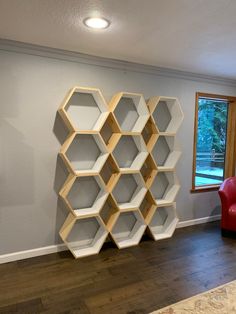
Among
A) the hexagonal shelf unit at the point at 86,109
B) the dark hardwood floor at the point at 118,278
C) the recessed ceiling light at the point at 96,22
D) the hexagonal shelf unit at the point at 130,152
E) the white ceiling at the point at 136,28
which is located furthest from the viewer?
Answer: the hexagonal shelf unit at the point at 130,152

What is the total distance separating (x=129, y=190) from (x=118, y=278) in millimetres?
1191

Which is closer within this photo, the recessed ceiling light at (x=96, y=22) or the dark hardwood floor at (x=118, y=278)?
the recessed ceiling light at (x=96, y=22)

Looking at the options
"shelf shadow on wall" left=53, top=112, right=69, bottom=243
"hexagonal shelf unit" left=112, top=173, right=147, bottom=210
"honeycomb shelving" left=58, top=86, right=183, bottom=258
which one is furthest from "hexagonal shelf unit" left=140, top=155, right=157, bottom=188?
"shelf shadow on wall" left=53, top=112, right=69, bottom=243

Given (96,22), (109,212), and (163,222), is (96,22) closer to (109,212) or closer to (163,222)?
(109,212)

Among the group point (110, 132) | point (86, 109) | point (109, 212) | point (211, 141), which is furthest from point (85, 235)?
point (211, 141)

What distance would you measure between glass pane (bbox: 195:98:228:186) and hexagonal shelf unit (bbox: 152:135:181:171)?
746 mm

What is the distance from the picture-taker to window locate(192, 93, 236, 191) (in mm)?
4109

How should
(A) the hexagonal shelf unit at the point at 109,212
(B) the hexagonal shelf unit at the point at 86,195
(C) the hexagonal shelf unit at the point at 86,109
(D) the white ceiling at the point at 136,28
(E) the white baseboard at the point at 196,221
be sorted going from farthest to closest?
(E) the white baseboard at the point at 196,221, (A) the hexagonal shelf unit at the point at 109,212, (B) the hexagonal shelf unit at the point at 86,195, (C) the hexagonal shelf unit at the point at 86,109, (D) the white ceiling at the point at 136,28

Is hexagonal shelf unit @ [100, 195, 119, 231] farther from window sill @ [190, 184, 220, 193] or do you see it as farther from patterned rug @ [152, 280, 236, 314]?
window sill @ [190, 184, 220, 193]

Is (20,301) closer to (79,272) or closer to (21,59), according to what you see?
(79,272)

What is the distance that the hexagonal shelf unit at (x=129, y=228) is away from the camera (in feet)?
10.9

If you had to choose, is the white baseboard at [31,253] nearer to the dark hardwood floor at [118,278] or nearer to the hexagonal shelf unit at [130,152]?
the dark hardwood floor at [118,278]

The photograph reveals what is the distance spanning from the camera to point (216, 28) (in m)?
2.12

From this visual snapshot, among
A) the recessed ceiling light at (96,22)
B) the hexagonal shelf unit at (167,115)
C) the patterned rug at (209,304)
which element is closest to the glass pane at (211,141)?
the hexagonal shelf unit at (167,115)
